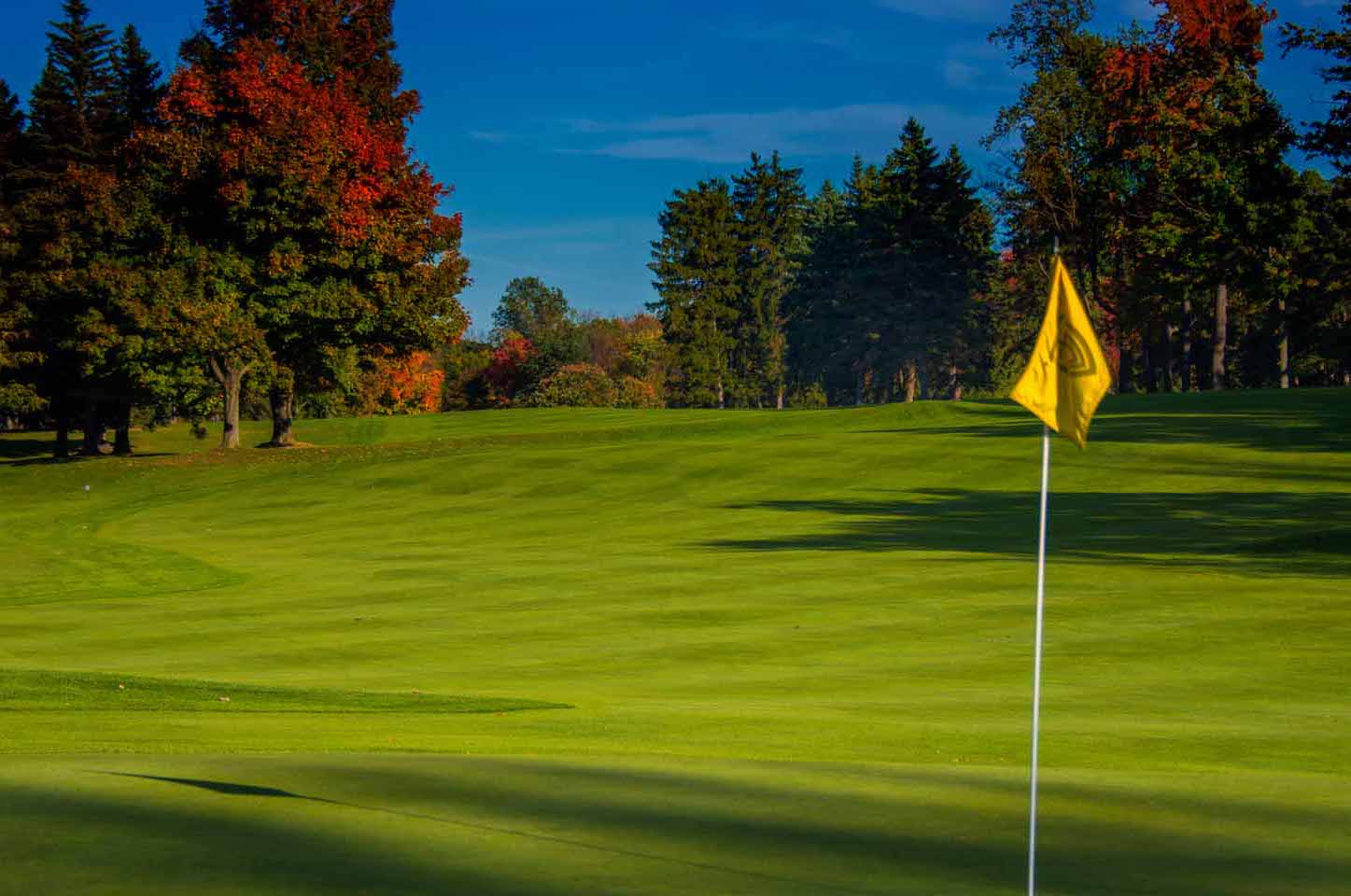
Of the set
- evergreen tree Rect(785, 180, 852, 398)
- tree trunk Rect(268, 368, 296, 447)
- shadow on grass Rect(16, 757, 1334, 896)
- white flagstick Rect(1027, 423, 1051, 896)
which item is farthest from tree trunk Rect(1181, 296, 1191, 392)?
white flagstick Rect(1027, 423, 1051, 896)

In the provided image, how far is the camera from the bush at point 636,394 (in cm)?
11544

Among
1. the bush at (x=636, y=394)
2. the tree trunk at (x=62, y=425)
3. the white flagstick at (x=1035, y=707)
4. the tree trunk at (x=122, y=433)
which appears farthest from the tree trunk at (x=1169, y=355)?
the white flagstick at (x=1035, y=707)

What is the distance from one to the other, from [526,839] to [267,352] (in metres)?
50.6

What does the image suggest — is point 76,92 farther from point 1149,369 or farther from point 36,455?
point 1149,369

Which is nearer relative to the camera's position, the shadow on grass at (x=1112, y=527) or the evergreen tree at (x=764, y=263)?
the shadow on grass at (x=1112, y=527)

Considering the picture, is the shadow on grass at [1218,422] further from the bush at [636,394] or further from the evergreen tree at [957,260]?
the bush at [636,394]

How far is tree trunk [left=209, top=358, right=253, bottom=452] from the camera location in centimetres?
5647

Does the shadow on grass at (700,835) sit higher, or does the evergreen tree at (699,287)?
the evergreen tree at (699,287)

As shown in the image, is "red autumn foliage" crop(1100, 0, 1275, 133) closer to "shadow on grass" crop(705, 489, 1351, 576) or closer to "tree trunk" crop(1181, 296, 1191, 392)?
"tree trunk" crop(1181, 296, 1191, 392)

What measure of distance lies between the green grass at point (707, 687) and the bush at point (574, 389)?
63735 mm

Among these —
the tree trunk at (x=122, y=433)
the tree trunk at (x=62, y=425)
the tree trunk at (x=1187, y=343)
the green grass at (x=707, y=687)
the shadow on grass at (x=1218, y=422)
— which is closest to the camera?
the green grass at (x=707, y=687)

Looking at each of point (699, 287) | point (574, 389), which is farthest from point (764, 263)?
point (574, 389)

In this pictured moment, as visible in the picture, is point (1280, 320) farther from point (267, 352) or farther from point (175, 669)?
point (175, 669)

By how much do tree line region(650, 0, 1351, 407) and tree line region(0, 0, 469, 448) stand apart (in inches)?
1280
